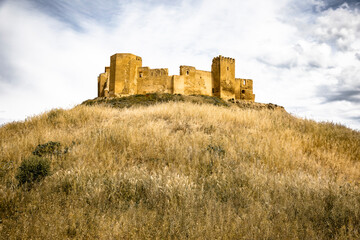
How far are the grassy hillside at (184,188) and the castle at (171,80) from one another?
82.8ft

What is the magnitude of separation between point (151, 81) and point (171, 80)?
2.98 meters

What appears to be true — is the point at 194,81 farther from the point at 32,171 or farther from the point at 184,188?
the point at 184,188

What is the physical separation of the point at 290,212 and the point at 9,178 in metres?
3.86

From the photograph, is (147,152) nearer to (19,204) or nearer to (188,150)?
(188,150)

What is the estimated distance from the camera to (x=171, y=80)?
3139 cm

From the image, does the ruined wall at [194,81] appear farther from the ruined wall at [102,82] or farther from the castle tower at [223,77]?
the ruined wall at [102,82]

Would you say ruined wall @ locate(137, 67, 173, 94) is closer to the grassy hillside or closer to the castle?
the castle

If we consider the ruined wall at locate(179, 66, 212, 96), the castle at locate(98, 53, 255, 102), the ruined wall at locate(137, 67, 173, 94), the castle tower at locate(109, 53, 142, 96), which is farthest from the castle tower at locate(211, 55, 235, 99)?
the castle tower at locate(109, 53, 142, 96)

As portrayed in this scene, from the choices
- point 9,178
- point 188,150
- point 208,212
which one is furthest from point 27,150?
point 208,212

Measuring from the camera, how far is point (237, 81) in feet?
126

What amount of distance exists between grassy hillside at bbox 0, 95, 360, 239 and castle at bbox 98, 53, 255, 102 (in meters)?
25.2

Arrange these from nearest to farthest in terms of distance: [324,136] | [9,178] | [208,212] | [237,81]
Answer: [208,212]
[9,178]
[324,136]
[237,81]

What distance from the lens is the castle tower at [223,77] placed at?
3553cm

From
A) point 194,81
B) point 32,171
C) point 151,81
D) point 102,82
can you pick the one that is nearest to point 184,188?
point 32,171
